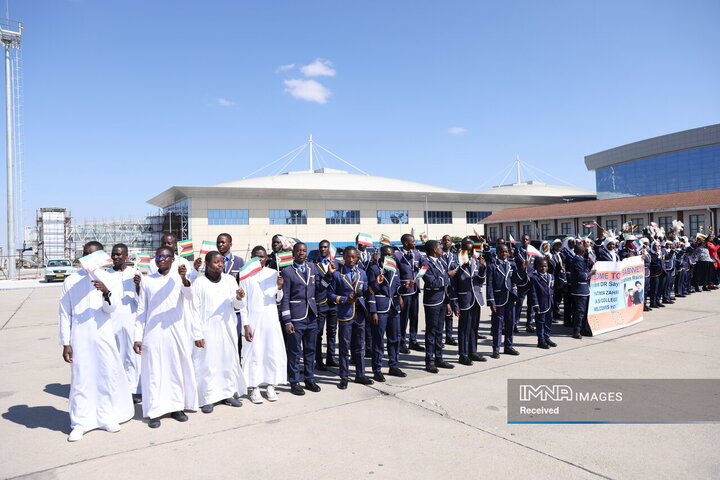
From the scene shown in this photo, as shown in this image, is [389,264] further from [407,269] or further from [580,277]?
[580,277]

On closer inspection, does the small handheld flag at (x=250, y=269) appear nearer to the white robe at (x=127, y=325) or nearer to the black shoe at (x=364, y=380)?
the white robe at (x=127, y=325)

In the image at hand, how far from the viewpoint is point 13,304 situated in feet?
53.2

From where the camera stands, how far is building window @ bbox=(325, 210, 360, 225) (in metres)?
Answer: 45.7

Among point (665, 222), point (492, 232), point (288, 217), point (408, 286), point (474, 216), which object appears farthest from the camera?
point (474, 216)

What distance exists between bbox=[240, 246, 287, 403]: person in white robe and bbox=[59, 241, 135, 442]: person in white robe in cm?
141

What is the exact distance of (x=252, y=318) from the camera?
558 cm

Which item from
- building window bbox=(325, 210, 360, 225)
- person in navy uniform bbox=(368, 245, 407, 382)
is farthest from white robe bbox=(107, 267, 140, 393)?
building window bbox=(325, 210, 360, 225)

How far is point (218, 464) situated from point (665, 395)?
16.3ft

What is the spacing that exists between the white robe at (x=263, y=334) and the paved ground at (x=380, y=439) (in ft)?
1.24

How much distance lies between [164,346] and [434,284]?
3.66m

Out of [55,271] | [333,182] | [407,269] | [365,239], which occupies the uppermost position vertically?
[333,182]

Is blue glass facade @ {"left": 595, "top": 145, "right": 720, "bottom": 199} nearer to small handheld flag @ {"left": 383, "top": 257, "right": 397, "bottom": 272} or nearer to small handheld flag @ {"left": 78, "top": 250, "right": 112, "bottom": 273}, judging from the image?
small handheld flag @ {"left": 383, "top": 257, "right": 397, "bottom": 272}

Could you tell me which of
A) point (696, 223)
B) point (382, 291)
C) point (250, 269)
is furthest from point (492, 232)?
point (250, 269)

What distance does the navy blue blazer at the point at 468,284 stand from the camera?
6805 millimetres
